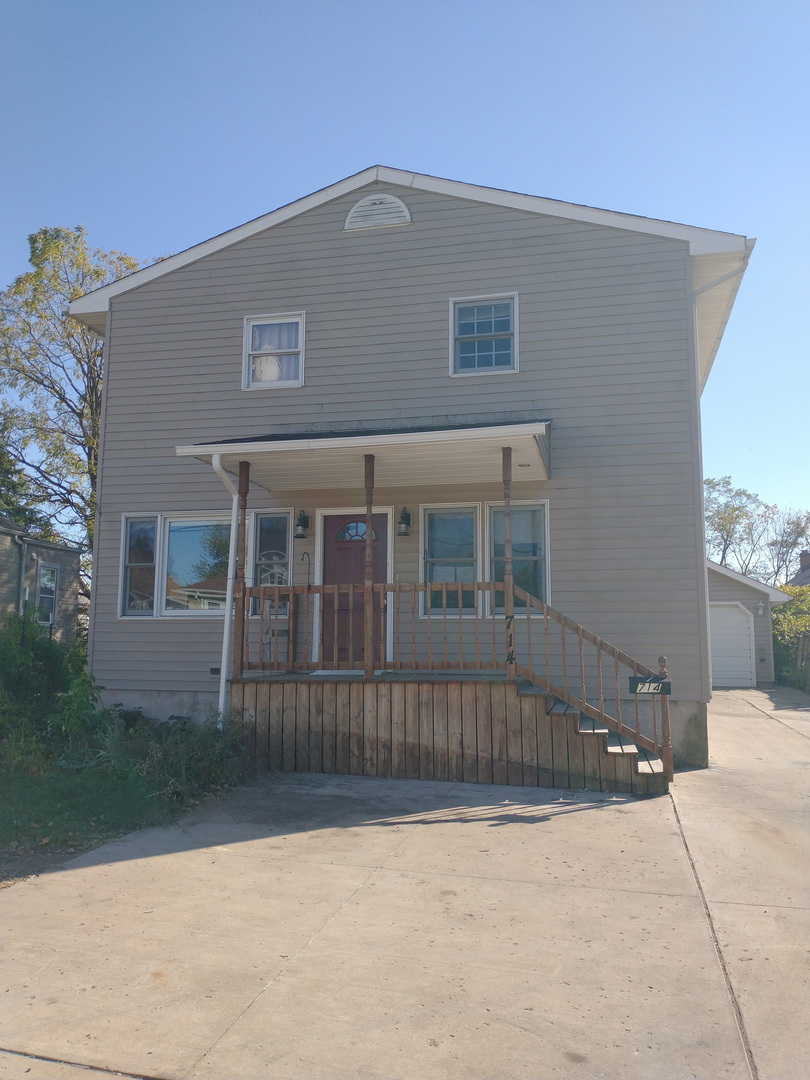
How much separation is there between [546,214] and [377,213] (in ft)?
7.22

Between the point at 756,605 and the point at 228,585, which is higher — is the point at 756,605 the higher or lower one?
the higher one

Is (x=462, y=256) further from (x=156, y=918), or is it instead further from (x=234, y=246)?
(x=156, y=918)

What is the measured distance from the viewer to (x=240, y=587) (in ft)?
29.2

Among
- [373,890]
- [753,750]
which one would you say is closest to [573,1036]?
[373,890]

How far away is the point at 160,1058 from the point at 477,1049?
1.20 meters

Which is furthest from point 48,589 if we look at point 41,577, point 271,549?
point 271,549

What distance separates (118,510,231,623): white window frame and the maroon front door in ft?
4.72

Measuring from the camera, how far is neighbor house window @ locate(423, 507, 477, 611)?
10.0 meters

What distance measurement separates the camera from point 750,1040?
10.7 feet

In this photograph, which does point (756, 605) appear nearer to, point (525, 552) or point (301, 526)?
point (525, 552)

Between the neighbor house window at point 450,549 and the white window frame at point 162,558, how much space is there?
2.69m

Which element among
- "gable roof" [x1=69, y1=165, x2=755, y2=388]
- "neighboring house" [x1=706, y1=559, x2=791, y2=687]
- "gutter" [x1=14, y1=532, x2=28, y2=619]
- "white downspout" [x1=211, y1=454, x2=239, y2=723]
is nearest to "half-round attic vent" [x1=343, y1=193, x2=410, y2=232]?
"gable roof" [x1=69, y1=165, x2=755, y2=388]

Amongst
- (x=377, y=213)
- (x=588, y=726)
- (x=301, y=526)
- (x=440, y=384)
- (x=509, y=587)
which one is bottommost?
(x=588, y=726)

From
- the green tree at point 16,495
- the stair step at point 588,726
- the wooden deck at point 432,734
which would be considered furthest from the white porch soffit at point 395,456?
the green tree at point 16,495
